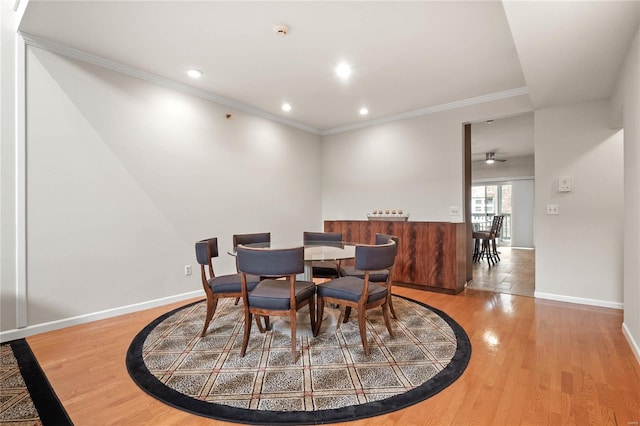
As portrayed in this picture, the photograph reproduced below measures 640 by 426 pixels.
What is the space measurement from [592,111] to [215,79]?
4.51 metres

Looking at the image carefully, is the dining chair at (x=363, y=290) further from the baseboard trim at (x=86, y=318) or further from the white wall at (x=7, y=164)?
the white wall at (x=7, y=164)

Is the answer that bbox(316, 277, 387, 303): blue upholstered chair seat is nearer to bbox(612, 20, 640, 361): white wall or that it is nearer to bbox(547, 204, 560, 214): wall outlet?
bbox(612, 20, 640, 361): white wall

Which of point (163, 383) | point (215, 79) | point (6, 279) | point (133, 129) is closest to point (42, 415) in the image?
point (163, 383)

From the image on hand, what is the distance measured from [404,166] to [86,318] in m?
4.61

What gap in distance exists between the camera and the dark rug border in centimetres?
157

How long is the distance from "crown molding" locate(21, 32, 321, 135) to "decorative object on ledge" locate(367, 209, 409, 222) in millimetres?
2353

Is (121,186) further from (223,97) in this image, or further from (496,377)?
(496,377)

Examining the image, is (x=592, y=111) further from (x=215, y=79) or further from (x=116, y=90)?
(x=116, y=90)

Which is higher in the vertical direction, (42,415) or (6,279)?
(6,279)

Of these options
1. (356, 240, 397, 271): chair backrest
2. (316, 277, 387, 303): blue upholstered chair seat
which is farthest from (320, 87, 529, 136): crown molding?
(316, 277, 387, 303): blue upholstered chair seat

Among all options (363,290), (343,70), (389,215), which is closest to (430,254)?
(389,215)

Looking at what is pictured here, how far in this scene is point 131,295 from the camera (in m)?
3.24

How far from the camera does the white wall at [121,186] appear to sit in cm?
271

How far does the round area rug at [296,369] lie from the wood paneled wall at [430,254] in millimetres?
1143
